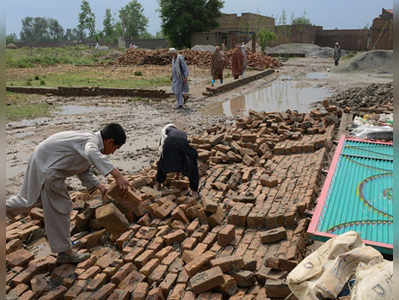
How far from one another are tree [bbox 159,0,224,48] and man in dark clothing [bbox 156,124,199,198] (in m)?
36.5

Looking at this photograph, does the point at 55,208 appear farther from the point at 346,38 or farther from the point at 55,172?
the point at 346,38

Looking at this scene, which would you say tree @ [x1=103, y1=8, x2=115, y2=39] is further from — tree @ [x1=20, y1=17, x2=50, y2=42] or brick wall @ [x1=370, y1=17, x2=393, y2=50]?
brick wall @ [x1=370, y1=17, x2=393, y2=50]

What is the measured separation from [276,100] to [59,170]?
1000 centimetres

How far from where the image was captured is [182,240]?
140 inches

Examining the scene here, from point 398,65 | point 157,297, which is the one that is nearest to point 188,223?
point 157,297

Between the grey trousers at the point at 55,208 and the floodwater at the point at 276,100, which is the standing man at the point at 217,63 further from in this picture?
the grey trousers at the point at 55,208

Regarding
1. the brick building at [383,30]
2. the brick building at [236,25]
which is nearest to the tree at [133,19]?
the brick building at [236,25]

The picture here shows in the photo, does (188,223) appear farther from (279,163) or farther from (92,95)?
(92,95)

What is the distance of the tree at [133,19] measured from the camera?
7319cm

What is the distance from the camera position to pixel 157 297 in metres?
2.74

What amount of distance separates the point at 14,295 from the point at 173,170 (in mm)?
2154

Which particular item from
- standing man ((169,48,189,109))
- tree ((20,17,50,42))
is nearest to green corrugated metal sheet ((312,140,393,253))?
standing man ((169,48,189,109))

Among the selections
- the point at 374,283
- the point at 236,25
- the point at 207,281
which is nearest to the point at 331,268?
the point at 374,283

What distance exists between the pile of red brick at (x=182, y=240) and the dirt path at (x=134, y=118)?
162 centimetres
